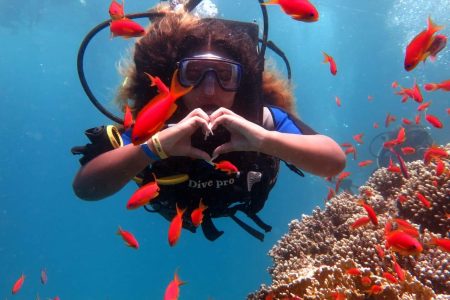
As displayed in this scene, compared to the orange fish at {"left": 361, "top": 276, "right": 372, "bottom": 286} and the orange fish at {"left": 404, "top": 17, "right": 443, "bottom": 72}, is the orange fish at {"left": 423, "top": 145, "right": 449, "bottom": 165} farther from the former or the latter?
the orange fish at {"left": 361, "top": 276, "right": 372, "bottom": 286}

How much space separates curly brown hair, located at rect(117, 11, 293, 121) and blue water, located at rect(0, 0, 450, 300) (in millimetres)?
27774

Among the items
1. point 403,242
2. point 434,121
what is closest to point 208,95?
point 403,242

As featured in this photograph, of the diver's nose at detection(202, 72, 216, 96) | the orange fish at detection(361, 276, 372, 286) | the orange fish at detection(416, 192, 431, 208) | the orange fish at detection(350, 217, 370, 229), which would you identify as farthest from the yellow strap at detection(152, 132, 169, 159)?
the orange fish at detection(416, 192, 431, 208)

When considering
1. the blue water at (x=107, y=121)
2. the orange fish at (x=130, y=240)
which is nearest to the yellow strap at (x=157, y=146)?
the orange fish at (x=130, y=240)

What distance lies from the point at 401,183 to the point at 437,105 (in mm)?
54114

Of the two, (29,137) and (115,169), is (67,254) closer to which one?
(29,137)

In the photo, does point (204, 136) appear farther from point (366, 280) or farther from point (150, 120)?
point (366, 280)

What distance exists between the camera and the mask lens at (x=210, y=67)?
3.46 m

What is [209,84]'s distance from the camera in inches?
132

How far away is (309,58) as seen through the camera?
210 feet

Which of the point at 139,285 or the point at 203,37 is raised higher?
the point at 203,37

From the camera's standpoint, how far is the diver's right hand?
257cm

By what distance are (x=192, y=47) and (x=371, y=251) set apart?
10.0 ft

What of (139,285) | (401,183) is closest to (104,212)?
(139,285)
